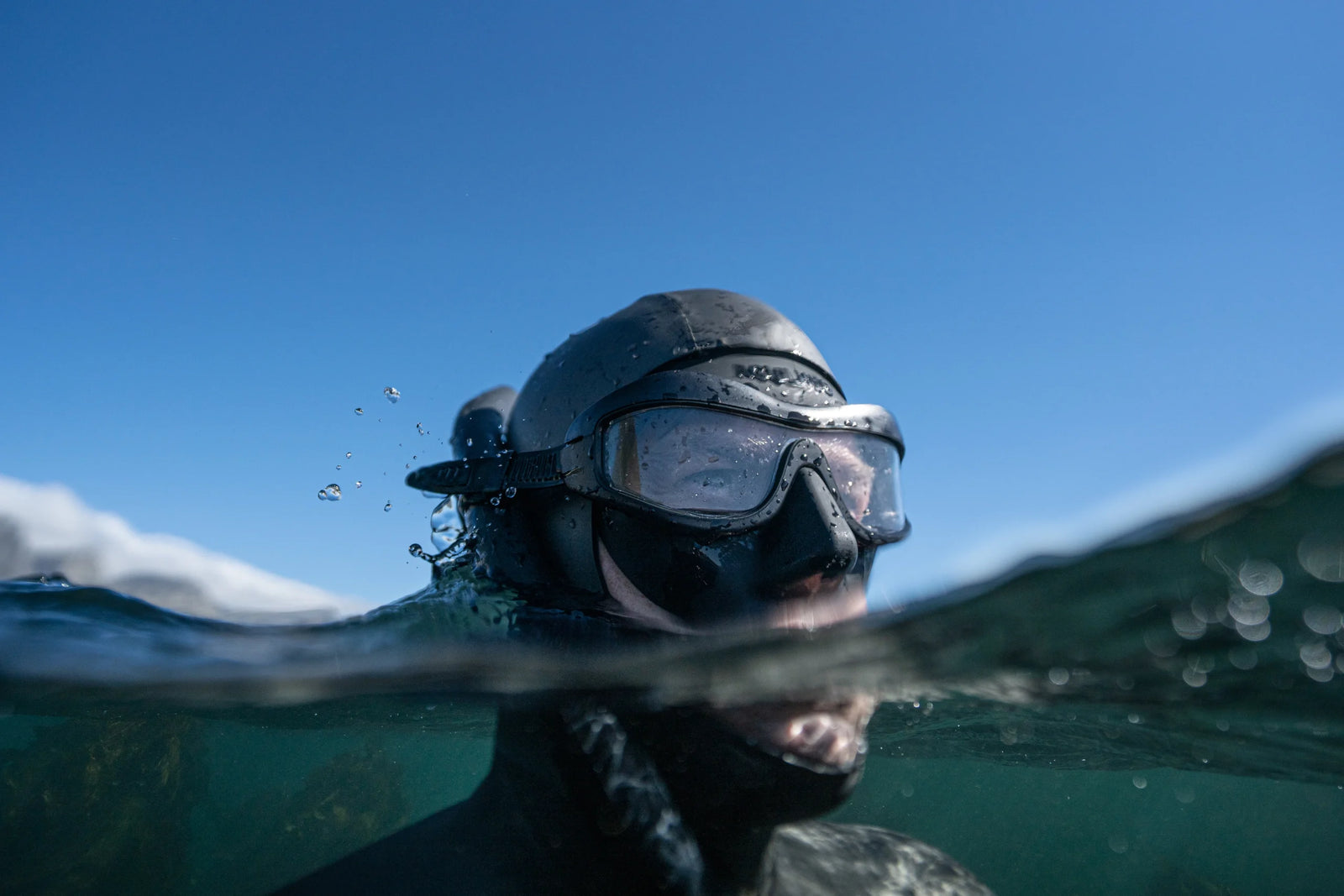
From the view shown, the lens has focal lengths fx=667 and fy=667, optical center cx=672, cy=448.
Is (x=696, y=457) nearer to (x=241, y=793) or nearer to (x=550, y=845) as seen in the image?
(x=550, y=845)

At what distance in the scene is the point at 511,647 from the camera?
4.17 meters

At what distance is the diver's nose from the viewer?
10.2 ft

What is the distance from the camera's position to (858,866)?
15.6 feet

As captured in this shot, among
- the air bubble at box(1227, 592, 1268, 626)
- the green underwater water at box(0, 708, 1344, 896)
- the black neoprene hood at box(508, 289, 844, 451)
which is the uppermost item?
the black neoprene hood at box(508, 289, 844, 451)

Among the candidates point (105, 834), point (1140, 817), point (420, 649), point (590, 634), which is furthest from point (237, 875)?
point (1140, 817)

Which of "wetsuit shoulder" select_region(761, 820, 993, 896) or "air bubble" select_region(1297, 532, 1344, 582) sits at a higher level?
"air bubble" select_region(1297, 532, 1344, 582)

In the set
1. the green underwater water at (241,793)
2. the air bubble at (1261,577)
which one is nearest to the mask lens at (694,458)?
the air bubble at (1261,577)

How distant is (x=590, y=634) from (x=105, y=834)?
17.1 m

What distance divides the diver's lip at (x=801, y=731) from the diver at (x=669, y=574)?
0.01m

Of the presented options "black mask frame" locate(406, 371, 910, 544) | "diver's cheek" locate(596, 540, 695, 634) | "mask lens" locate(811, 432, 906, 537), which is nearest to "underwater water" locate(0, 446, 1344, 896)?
"diver's cheek" locate(596, 540, 695, 634)

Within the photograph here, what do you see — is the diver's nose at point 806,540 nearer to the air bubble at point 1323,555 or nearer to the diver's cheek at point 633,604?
the diver's cheek at point 633,604

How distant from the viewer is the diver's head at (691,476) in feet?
10.7

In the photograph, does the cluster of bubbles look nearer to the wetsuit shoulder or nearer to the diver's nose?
the diver's nose

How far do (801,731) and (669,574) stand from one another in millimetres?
997
